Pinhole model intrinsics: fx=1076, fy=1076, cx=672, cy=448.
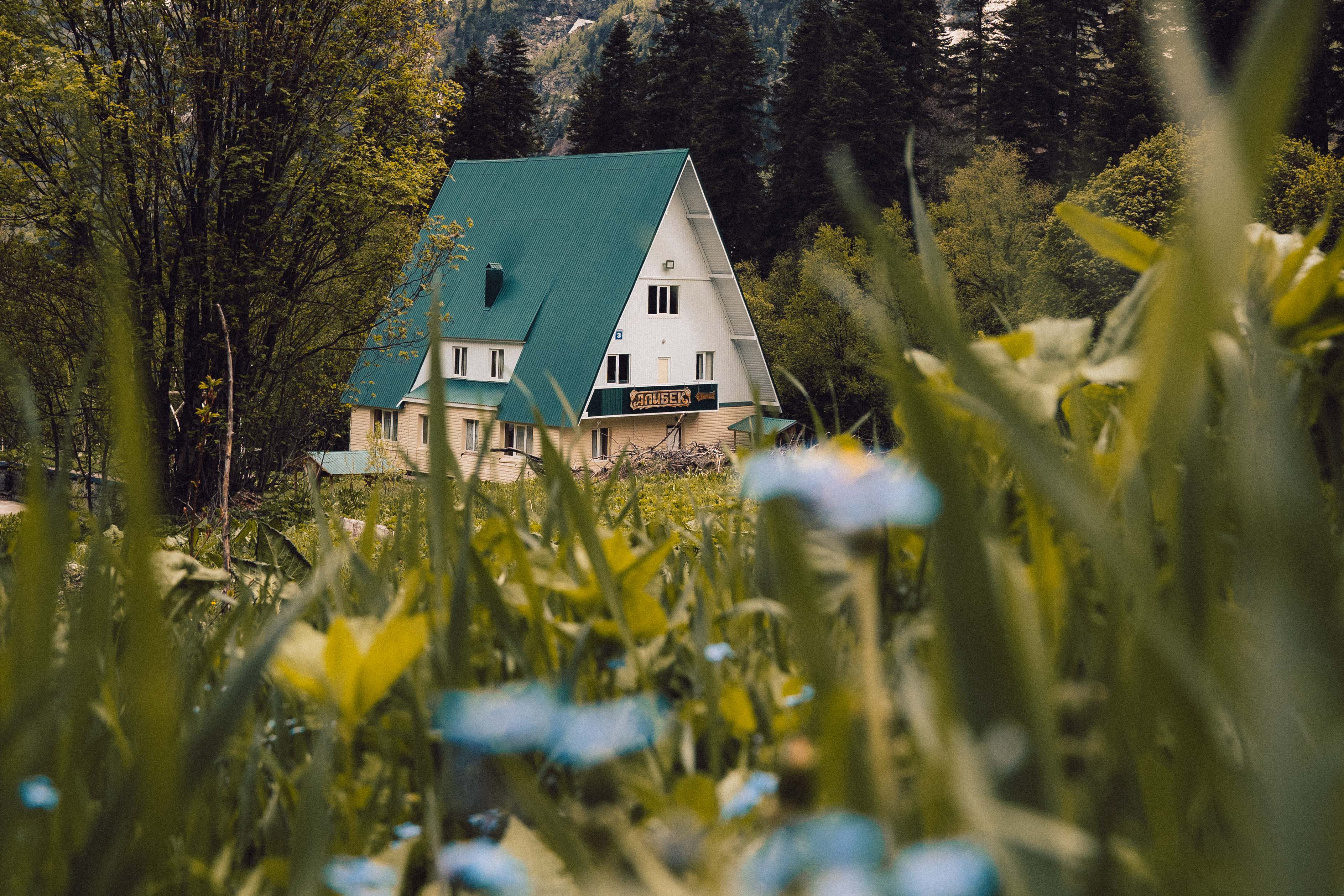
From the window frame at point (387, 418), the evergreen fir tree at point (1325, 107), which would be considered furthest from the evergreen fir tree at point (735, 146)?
the evergreen fir tree at point (1325, 107)

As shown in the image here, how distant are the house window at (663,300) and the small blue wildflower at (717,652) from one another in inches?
1101

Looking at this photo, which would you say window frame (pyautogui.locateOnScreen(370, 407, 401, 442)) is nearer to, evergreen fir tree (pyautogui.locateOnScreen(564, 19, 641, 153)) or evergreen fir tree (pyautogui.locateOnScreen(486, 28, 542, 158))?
evergreen fir tree (pyautogui.locateOnScreen(486, 28, 542, 158))

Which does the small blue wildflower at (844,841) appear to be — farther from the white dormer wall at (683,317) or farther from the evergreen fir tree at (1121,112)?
the evergreen fir tree at (1121,112)

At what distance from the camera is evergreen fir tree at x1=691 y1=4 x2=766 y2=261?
42969 mm

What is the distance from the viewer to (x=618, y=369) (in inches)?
1108

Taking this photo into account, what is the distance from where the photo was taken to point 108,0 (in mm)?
16062

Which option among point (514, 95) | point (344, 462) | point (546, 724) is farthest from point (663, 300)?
point (546, 724)

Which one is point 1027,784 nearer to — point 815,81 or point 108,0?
point 108,0

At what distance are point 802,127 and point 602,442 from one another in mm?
20045

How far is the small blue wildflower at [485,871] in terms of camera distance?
436mm

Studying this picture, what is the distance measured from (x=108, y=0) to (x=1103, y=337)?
18.8 meters

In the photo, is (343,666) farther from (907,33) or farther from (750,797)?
(907,33)

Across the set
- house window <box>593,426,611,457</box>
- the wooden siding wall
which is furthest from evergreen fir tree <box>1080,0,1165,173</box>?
house window <box>593,426,611,457</box>

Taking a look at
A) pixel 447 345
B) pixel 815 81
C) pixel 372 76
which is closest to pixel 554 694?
pixel 372 76
